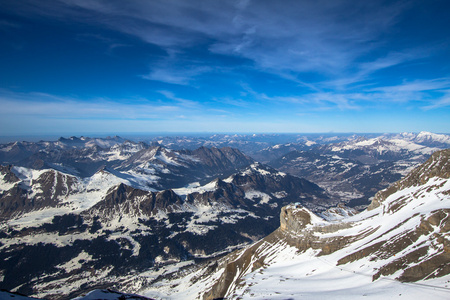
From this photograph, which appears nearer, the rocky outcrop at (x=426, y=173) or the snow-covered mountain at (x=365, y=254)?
the snow-covered mountain at (x=365, y=254)

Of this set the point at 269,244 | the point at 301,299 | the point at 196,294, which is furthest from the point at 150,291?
the point at 301,299

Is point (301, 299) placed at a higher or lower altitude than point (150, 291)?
higher

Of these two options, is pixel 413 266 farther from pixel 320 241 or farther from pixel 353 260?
pixel 320 241

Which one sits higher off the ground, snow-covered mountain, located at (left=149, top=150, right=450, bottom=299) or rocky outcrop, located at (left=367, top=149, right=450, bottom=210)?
rocky outcrop, located at (left=367, top=149, right=450, bottom=210)

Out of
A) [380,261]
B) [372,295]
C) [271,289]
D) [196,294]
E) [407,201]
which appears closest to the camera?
[372,295]

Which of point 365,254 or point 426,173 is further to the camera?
point 426,173

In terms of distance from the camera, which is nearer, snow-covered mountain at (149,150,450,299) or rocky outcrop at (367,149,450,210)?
snow-covered mountain at (149,150,450,299)

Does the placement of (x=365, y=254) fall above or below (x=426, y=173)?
below

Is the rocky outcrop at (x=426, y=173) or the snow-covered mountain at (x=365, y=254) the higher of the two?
the rocky outcrop at (x=426, y=173)
